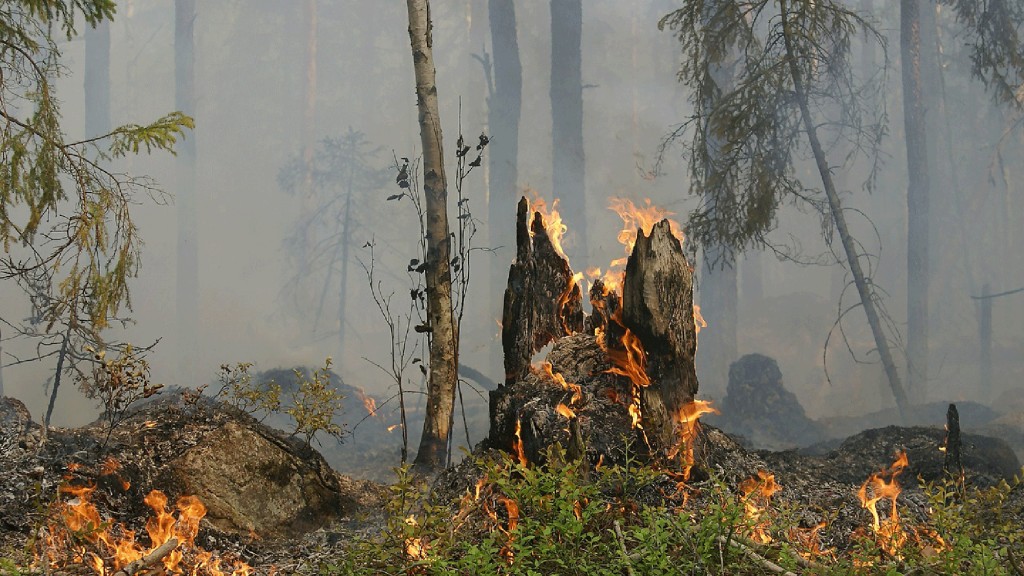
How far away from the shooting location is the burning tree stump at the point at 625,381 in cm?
549

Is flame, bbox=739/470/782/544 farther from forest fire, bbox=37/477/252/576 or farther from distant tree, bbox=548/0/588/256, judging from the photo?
distant tree, bbox=548/0/588/256

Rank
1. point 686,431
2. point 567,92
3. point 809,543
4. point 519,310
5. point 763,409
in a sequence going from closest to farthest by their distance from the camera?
point 809,543
point 686,431
point 519,310
point 763,409
point 567,92

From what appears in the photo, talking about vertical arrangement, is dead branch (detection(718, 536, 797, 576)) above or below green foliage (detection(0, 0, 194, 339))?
below

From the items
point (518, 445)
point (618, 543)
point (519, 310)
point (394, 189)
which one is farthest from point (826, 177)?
point (394, 189)

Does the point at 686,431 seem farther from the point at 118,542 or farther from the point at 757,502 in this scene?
the point at 118,542

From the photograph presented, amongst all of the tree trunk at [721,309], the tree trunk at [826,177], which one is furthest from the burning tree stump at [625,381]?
the tree trunk at [721,309]

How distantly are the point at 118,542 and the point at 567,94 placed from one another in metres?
20.1

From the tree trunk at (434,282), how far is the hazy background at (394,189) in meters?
20.0

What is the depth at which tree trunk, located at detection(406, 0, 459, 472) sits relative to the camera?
8.09 meters

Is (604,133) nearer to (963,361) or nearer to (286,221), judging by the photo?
(286,221)

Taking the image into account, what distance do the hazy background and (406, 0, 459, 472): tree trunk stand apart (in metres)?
20.0

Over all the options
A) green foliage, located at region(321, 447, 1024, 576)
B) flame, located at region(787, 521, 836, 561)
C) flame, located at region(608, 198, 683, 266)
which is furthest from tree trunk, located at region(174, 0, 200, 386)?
flame, located at region(787, 521, 836, 561)

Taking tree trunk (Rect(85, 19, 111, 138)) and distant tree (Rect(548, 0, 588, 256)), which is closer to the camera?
distant tree (Rect(548, 0, 588, 256))

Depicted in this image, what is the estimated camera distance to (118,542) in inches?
194
